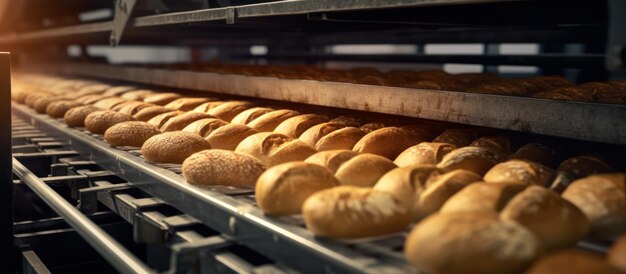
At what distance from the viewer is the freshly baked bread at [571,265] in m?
0.90

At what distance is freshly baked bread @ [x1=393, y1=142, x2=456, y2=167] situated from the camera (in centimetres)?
166

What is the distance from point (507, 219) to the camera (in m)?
1.08

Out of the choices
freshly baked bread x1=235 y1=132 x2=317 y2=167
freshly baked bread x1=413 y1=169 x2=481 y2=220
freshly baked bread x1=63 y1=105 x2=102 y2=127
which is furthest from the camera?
freshly baked bread x1=63 y1=105 x2=102 y2=127

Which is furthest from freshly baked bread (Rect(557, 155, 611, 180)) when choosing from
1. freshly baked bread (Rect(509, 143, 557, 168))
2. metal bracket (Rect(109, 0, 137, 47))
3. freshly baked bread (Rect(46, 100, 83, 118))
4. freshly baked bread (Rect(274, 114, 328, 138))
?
freshly baked bread (Rect(46, 100, 83, 118))

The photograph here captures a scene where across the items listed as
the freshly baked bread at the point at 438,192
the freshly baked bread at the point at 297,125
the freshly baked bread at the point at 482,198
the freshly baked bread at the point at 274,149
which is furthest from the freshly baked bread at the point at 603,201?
the freshly baked bread at the point at 297,125

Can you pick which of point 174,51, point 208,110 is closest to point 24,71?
point 208,110

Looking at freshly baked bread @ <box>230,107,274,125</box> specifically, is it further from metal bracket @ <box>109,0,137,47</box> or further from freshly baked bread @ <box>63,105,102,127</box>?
metal bracket @ <box>109,0,137,47</box>

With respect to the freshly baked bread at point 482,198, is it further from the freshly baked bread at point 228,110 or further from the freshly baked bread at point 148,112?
the freshly baked bread at point 148,112

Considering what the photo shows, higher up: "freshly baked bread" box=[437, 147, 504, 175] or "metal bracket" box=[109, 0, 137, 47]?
"metal bracket" box=[109, 0, 137, 47]

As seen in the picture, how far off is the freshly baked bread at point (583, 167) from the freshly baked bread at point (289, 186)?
58cm

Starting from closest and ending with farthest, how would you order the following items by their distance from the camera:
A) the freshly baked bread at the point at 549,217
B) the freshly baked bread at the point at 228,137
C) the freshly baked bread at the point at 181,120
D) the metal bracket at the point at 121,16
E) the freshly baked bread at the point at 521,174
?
1. the freshly baked bread at the point at 549,217
2. the freshly baked bread at the point at 521,174
3. the freshly baked bread at the point at 228,137
4. the freshly baked bread at the point at 181,120
5. the metal bracket at the point at 121,16

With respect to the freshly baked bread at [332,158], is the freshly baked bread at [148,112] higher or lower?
lower

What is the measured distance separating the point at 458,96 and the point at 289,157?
0.53 metres

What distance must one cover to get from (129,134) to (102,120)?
0.40 m
